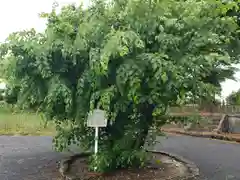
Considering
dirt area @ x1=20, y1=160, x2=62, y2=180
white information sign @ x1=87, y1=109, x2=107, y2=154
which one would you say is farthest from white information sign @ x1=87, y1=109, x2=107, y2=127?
dirt area @ x1=20, y1=160, x2=62, y2=180

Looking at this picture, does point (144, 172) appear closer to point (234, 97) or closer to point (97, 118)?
point (97, 118)

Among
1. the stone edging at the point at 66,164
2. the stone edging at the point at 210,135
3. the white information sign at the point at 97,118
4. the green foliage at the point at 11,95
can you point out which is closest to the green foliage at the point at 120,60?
the white information sign at the point at 97,118

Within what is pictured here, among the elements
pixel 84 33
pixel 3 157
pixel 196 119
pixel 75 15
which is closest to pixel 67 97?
pixel 84 33

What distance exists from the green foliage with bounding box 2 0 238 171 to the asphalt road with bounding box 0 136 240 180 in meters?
1.16

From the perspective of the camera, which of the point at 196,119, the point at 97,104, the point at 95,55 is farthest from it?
the point at 196,119

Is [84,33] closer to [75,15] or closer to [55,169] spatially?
[75,15]

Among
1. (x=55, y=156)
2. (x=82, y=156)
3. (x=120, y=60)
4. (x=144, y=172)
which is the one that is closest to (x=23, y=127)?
(x=55, y=156)

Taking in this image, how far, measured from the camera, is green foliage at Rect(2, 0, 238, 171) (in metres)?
5.02

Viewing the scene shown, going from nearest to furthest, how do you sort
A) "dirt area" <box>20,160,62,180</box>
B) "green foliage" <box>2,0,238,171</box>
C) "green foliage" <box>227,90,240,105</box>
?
"green foliage" <box>2,0,238,171</box> < "dirt area" <box>20,160,62,180</box> < "green foliage" <box>227,90,240,105</box>

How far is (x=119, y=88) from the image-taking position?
201 inches

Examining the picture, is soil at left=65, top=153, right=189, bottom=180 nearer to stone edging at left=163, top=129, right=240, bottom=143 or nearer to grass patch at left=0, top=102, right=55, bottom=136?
stone edging at left=163, top=129, right=240, bottom=143

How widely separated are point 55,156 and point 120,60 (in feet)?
11.4

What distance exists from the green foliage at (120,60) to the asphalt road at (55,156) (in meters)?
1.16

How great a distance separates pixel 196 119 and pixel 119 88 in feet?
5.81
